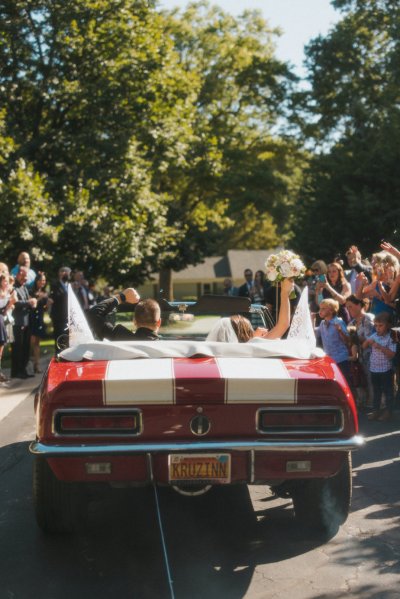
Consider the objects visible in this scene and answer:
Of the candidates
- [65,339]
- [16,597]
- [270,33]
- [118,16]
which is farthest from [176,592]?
[270,33]

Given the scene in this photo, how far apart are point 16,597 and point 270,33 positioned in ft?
146

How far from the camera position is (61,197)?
2256 cm

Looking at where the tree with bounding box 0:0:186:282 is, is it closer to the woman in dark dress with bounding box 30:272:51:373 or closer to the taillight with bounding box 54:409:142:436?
the woman in dark dress with bounding box 30:272:51:373

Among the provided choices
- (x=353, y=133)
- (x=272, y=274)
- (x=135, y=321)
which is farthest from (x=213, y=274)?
(x=135, y=321)

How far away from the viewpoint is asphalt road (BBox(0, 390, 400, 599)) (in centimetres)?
427

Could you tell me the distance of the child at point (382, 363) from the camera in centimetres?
950

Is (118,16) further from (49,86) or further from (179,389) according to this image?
(179,389)

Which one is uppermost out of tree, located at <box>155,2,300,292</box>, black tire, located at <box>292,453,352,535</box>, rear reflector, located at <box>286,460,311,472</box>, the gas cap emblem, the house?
tree, located at <box>155,2,300,292</box>

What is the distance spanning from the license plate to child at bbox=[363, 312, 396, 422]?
515cm

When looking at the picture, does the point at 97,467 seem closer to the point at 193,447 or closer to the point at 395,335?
the point at 193,447

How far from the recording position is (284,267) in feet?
24.0

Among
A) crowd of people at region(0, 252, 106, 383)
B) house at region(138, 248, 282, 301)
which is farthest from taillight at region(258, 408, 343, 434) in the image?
house at region(138, 248, 282, 301)

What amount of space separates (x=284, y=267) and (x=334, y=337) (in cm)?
302

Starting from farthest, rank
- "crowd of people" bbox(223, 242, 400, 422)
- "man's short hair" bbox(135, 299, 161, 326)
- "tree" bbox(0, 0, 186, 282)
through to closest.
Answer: "tree" bbox(0, 0, 186, 282) < "crowd of people" bbox(223, 242, 400, 422) < "man's short hair" bbox(135, 299, 161, 326)
